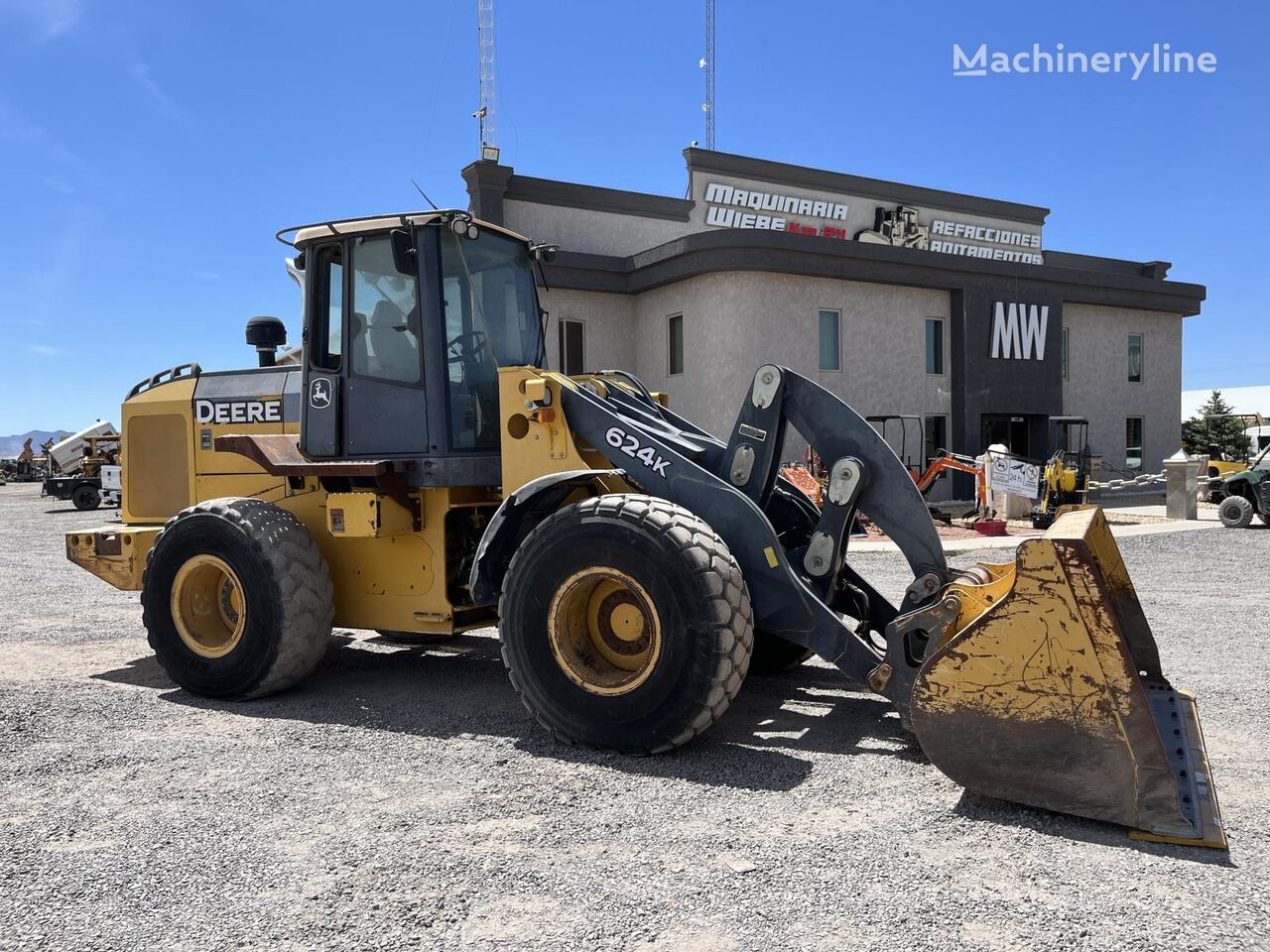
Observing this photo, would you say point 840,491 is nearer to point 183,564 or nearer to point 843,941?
point 843,941

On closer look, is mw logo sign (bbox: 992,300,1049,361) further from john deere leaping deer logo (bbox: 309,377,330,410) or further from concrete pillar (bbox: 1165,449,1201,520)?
john deere leaping deer logo (bbox: 309,377,330,410)

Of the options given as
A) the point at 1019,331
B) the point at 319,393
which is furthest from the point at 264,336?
the point at 1019,331

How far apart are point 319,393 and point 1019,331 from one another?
22731 millimetres

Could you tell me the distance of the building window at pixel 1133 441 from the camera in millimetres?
27828

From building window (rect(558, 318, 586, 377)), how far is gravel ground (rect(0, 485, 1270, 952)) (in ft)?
57.9

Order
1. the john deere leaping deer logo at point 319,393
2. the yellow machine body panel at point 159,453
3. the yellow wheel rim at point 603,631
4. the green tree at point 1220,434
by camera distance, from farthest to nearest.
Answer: the green tree at point 1220,434 → the yellow machine body panel at point 159,453 → the john deere leaping deer logo at point 319,393 → the yellow wheel rim at point 603,631

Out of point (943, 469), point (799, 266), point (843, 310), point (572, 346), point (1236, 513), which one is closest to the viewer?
point (1236, 513)

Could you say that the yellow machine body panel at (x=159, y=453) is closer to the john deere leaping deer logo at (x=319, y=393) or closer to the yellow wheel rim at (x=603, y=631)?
the john deere leaping deer logo at (x=319, y=393)

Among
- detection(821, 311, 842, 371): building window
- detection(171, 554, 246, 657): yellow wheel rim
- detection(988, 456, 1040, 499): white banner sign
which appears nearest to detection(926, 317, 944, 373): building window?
detection(821, 311, 842, 371): building window

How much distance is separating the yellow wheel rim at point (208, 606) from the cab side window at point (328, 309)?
1463 millimetres

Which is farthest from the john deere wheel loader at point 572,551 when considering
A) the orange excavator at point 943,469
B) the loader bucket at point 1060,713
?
the orange excavator at point 943,469

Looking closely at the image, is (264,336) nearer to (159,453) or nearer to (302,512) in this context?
(159,453)

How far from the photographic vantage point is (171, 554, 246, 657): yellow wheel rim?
612cm

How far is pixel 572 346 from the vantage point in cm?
2359
